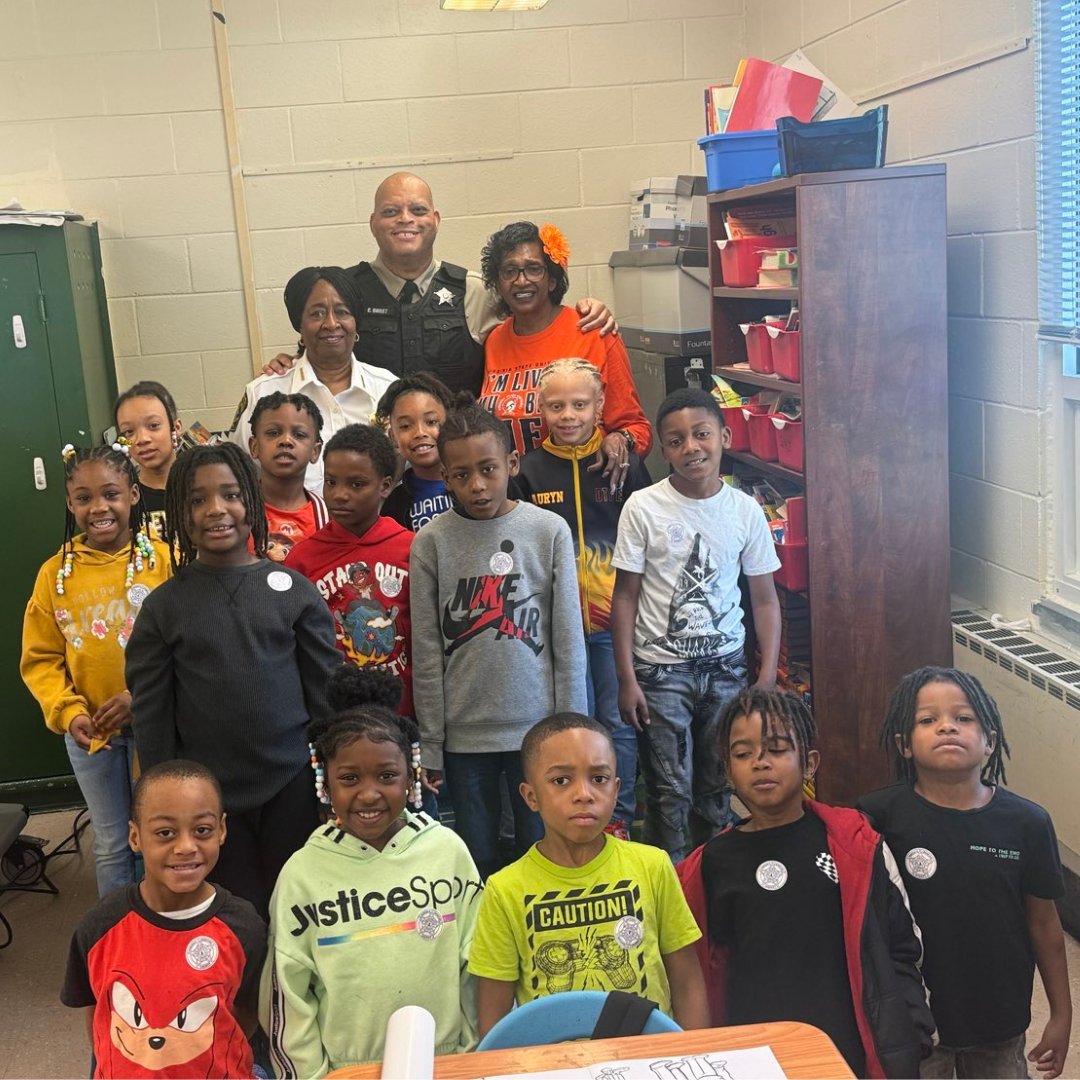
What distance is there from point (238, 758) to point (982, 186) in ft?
7.23

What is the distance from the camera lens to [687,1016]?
1.76m

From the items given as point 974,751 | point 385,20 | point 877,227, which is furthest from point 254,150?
point 974,751

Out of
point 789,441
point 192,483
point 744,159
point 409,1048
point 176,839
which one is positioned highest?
point 744,159

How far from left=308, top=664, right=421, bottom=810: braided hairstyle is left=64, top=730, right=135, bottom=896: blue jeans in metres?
0.76

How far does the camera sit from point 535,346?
3.15 m

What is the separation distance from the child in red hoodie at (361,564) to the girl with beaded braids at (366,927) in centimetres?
58

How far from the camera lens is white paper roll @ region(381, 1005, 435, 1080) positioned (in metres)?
1.05

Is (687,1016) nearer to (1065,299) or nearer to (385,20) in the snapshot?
(1065,299)

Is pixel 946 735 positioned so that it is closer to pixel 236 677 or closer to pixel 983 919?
pixel 983 919

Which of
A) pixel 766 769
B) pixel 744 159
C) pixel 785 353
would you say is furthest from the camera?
pixel 744 159

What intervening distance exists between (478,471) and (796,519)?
1.00 metres

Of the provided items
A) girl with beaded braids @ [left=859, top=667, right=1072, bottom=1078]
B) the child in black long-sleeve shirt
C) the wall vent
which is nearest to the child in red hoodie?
the child in black long-sleeve shirt

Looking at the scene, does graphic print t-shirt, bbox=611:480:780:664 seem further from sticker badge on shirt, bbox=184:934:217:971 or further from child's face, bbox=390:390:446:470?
sticker badge on shirt, bbox=184:934:217:971

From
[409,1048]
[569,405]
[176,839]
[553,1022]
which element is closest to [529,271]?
[569,405]
